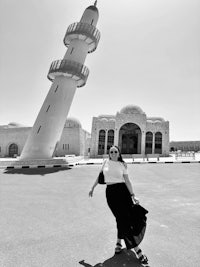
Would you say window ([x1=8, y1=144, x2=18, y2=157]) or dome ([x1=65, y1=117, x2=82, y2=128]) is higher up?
Answer: dome ([x1=65, y1=117, x2=82, y2=128])

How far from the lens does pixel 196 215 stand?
17.1ft

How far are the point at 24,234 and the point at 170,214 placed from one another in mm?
3639

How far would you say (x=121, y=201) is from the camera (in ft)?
11.2

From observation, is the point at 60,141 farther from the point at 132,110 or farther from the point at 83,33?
the point at 83,33

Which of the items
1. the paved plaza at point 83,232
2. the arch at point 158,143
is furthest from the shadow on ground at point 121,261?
the arch at point 158,143

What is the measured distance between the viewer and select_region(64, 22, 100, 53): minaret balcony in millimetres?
21453

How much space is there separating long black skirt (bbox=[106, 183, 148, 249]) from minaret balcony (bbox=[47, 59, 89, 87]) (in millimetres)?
18309

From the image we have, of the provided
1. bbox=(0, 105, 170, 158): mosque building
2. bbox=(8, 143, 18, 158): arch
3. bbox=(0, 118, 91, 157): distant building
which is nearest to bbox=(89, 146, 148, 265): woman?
bbox=(0, 105, 170, 158): mosque building

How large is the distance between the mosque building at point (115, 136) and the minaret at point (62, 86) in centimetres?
1723

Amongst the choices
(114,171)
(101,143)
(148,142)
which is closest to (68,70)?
(114,171)

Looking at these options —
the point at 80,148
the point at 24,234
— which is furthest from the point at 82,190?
the point at 80,148

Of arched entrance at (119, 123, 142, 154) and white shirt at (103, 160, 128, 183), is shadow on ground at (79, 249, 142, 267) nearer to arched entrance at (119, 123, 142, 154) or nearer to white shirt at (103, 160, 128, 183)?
white shirt at (103, 160, 128, 183)

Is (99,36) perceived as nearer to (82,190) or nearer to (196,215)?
(82,190)

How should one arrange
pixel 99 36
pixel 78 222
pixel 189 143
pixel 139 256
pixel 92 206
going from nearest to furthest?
pixel 139 256 → pixel 78 222 → pixel 92 206 → pixel 99 36 → pixel 189 143
